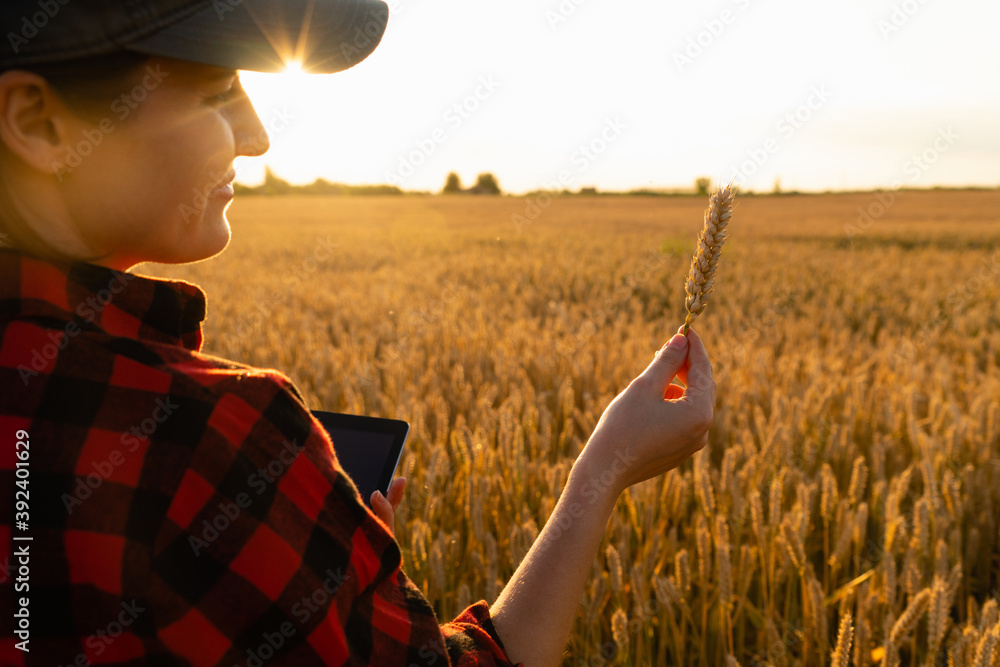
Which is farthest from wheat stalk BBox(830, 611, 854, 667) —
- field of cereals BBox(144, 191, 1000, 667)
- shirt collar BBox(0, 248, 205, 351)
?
shirt collar BBox(0, 248, 205, 351)

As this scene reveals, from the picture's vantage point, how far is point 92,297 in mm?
668

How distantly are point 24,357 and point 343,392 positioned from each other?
8.02ft

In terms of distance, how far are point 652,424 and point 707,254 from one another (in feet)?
0.95

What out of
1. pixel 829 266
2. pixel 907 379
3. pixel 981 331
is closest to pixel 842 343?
pixel 907 379

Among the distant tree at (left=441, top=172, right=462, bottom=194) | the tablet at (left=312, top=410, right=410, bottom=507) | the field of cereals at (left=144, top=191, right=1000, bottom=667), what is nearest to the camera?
the tablet at (left=312, top=410, right=410, bottom=507)

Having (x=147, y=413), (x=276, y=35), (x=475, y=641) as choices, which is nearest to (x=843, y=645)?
(x=475, y=641)

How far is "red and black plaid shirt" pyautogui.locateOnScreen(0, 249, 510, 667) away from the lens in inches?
22.8

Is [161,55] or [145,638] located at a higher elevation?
[161,55]

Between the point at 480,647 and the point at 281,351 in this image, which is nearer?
the point at 480,647

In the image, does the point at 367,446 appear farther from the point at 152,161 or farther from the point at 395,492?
the point at 152,161

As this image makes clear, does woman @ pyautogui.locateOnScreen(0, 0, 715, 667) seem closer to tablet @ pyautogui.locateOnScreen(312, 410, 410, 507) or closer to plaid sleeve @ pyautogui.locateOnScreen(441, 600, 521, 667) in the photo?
plaid sleeve @ pyautogui.locateOnScreen(441, 600, 521, 667)

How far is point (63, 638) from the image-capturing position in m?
0.60

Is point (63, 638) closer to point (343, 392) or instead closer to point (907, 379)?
point (343, 392)

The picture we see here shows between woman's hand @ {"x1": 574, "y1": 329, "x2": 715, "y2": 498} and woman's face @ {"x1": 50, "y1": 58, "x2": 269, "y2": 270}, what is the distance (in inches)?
26.7
